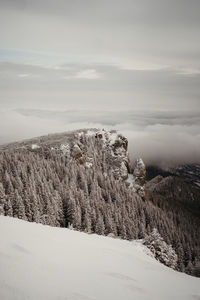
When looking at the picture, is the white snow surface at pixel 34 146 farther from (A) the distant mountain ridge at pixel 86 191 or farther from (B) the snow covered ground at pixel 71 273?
(B) the snow covered ground at pixel 71 273

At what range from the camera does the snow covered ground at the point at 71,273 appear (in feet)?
30.4

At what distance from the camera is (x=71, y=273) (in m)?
11.3

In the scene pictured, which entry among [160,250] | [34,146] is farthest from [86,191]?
[160,250]

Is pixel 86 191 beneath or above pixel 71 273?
beneath

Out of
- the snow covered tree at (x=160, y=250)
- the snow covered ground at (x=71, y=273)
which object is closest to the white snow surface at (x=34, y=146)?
the snow covered tree at (x=160, y=250)

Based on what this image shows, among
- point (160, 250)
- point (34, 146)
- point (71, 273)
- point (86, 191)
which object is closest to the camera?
point (71, 273)

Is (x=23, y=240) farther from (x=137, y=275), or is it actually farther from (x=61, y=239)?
(x=137, y=275)

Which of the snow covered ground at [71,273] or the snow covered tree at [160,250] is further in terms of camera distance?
the snow covered tree at [160,250]

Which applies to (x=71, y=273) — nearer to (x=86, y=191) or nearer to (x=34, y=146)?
(x=86, y=191)

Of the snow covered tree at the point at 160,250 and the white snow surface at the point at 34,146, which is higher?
the white snow surface at the point at 34,146

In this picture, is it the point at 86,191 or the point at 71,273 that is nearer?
the point at 71,273

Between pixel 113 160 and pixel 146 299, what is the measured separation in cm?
12616

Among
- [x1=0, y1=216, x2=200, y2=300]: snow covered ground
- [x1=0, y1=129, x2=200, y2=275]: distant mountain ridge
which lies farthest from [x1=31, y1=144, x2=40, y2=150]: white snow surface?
[x1=0, y1=216, x2=200, y2=300]: snow covered ground

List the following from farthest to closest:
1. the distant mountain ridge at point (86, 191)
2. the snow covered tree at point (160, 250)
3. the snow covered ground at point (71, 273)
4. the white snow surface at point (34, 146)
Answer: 1. the white snow surface at point (34, 146)
2. the distant mountain ridge at point (86, 191)
3. the snow covered tree at point (160, 250)
4. the snow covered ground at point (71, 273)
